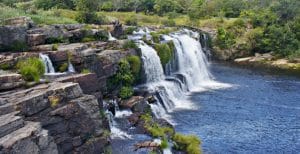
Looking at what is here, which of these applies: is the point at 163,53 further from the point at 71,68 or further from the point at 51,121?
the point at 51,121

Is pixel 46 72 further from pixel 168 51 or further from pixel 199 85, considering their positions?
pixel 199 85

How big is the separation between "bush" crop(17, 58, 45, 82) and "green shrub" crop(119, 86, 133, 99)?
1030cm

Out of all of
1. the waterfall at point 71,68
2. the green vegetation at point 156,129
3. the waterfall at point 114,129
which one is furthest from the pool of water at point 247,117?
the waterfall at point 71,68

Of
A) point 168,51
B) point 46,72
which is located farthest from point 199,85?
point 46,72

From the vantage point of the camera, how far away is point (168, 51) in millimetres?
57500

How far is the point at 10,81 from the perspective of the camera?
3061 cm

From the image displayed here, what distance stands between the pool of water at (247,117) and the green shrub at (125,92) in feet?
17.3

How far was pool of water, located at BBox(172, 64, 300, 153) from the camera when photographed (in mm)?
38344

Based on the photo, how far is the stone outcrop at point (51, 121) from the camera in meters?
23.8

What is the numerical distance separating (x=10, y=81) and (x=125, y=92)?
15.7 metres

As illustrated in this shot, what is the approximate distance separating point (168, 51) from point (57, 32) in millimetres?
16868

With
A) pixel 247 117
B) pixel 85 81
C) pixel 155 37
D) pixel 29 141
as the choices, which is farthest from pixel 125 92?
pixel 29 141

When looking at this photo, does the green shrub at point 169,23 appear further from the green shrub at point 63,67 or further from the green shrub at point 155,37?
the green shrub at point 63,67

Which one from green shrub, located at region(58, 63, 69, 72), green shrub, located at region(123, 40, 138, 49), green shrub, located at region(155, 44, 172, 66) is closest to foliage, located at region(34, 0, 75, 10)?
green shrub, located at region(155, 44, 172, 66)
